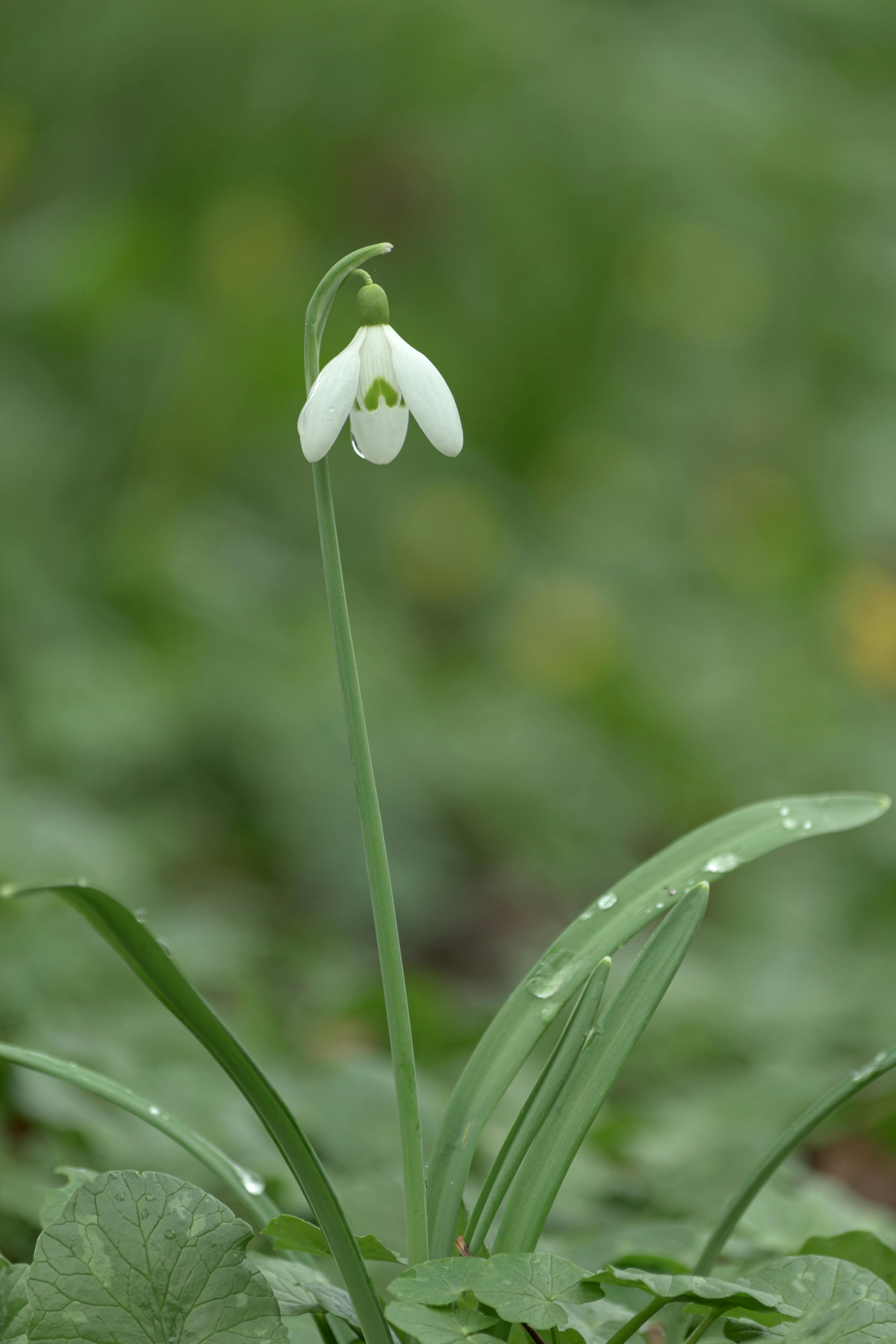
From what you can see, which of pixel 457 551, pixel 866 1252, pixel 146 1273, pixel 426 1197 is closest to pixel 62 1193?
pixel 146 1273

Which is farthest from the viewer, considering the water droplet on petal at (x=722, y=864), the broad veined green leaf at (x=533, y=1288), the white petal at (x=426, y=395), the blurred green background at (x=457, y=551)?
the blurred green background at (x=457, y=551)

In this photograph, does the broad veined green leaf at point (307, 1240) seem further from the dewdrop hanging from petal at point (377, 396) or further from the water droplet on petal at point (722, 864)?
the dewdrop hanging from petal at point (377, 396)

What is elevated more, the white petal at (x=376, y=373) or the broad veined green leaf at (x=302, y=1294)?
the white petal at (x=376, y=373)

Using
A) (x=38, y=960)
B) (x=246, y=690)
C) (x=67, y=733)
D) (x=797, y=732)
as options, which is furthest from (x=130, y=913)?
(x=797, y=732)

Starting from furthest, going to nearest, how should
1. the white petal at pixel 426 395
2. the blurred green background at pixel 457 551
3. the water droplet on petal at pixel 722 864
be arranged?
1. the blurred green background at pixel 457 551
2. the water droplet on petal at pixel 722 864
3. the white petal at pixel 426 395

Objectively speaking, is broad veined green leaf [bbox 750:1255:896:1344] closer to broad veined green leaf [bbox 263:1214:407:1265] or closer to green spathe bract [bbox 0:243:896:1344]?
green spathe bract [bbox 0:243:896:1344]

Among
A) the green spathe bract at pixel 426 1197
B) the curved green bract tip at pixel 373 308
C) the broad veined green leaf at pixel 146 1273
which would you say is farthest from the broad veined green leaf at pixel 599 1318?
the curved green bract tip at pixel 373 308

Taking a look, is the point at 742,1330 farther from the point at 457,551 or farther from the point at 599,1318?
the point at 457,551
